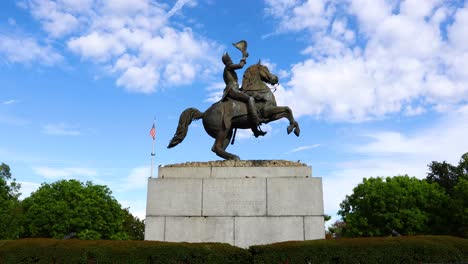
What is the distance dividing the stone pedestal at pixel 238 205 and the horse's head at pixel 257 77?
3044 millimetres

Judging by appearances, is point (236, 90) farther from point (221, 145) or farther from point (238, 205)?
point (238, 205)

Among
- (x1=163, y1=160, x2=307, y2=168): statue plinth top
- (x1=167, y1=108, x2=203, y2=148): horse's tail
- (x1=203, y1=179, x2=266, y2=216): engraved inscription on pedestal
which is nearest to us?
(x1=203, y1=179, x2=266, y2=216): engraved inscription on pedestal

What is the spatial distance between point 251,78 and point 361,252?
7.17 metres

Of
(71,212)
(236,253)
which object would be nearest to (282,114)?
(236,253)

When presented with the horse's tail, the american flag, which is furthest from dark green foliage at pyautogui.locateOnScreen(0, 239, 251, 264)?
the american flag

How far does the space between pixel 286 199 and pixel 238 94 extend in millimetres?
3988

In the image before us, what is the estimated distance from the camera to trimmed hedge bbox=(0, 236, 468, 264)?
949 centimetres

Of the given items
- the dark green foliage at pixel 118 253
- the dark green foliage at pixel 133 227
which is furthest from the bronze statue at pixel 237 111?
the dark green foliage at pixel 133 227

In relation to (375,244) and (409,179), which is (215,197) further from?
(409,179)

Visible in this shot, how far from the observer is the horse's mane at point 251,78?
46.7ft

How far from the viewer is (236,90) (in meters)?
14.0

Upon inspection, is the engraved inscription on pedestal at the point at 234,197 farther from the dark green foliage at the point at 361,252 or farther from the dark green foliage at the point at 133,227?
the dark green foliage at the point at 133,227

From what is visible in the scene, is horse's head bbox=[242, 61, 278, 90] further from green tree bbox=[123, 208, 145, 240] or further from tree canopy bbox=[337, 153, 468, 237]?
green tree bbox=[123, 208, 145, 240]

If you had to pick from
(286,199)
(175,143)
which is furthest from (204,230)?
(175,143)
